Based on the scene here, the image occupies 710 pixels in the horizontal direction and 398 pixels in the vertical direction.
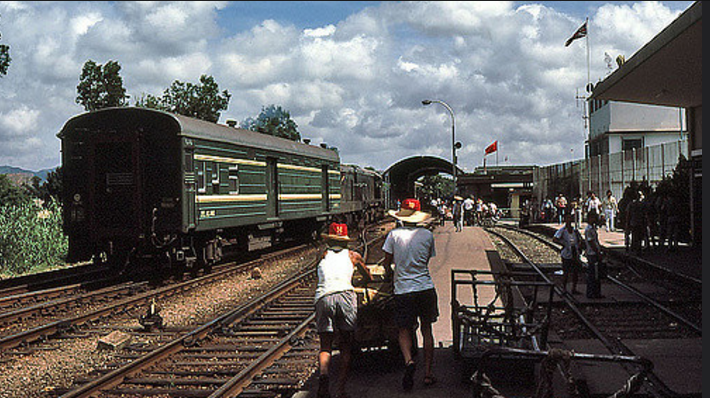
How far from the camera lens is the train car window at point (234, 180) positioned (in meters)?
16.6

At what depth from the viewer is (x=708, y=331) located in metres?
3.31

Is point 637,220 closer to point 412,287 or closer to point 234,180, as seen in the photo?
point 234,180

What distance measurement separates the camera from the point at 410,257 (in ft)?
22.4

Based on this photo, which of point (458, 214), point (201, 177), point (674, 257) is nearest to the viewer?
point (201, 177)

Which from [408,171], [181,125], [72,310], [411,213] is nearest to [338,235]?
[411,213]

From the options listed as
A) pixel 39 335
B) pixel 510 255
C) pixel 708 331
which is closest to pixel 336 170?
A: pixel 510 255

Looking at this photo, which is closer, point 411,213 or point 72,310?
point 411,213

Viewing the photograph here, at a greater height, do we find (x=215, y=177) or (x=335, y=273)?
(x=215, y=177)

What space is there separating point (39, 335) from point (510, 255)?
16.8 m

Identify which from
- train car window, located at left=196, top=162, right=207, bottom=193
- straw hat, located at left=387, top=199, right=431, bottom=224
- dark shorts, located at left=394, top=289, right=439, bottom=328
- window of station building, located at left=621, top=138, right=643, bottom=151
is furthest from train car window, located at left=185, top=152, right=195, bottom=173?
window of station building, located at left=621, top=138, right=643, bottom=151

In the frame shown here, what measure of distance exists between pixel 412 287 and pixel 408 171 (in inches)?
2636

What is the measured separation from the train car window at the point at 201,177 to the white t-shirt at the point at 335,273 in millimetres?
8795

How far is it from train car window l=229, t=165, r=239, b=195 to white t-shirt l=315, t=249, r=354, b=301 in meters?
10.1

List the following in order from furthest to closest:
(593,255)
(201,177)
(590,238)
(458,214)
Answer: (458,214), (201,177), (590,238), (593,255)
